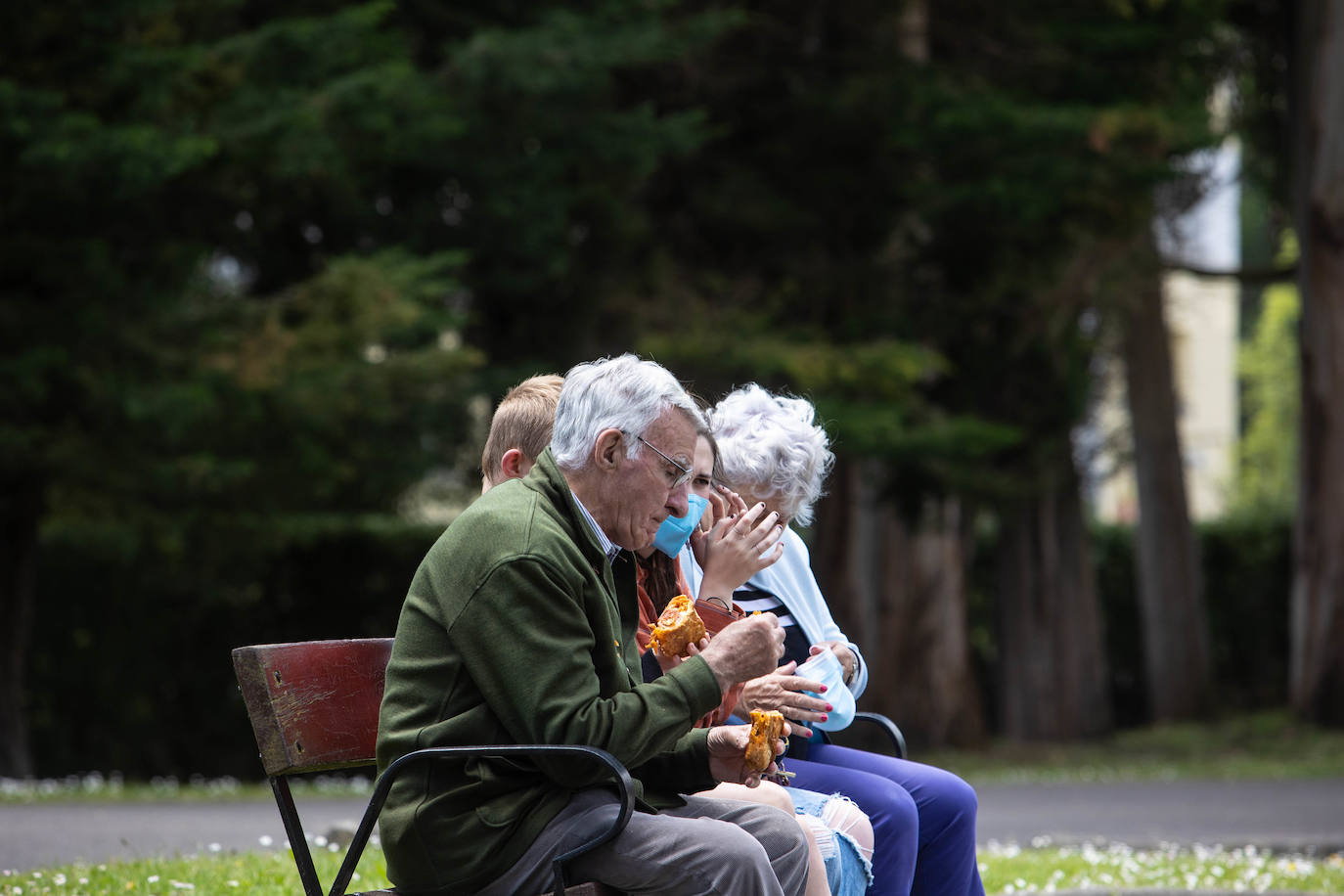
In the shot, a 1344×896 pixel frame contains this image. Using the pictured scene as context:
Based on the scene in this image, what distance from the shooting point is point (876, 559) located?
51.4 ft

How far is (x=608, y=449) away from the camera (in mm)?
3111

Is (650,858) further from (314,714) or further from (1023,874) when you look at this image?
(1023,874)

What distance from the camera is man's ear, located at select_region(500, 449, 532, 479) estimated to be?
3.65m

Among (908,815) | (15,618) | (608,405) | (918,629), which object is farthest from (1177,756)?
(608,405)

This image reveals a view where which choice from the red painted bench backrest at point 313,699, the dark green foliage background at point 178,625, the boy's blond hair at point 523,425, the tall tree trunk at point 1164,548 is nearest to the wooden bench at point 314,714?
the red painted bench backrest at point 313,699

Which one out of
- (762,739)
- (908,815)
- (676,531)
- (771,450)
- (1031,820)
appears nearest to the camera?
Answer: (762,739)

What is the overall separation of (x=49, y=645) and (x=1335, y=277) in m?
11.3

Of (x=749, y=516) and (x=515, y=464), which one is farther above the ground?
(x=515, y=464)

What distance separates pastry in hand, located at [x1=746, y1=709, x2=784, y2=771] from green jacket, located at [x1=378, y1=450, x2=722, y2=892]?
318mm

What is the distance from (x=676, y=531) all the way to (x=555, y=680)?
2.35 feet

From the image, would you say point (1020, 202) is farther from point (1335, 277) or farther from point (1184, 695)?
point (1184, 695)

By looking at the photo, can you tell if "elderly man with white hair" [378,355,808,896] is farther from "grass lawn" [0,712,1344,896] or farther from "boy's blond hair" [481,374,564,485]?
"grass lawn" [0,712,1344,896]

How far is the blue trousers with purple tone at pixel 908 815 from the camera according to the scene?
3.87 metres

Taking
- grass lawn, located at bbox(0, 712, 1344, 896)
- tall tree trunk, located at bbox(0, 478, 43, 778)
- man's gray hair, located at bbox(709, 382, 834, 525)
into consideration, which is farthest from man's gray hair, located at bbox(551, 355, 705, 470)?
tall tree trunk, located at bbox(0, 478, 43, 778)
